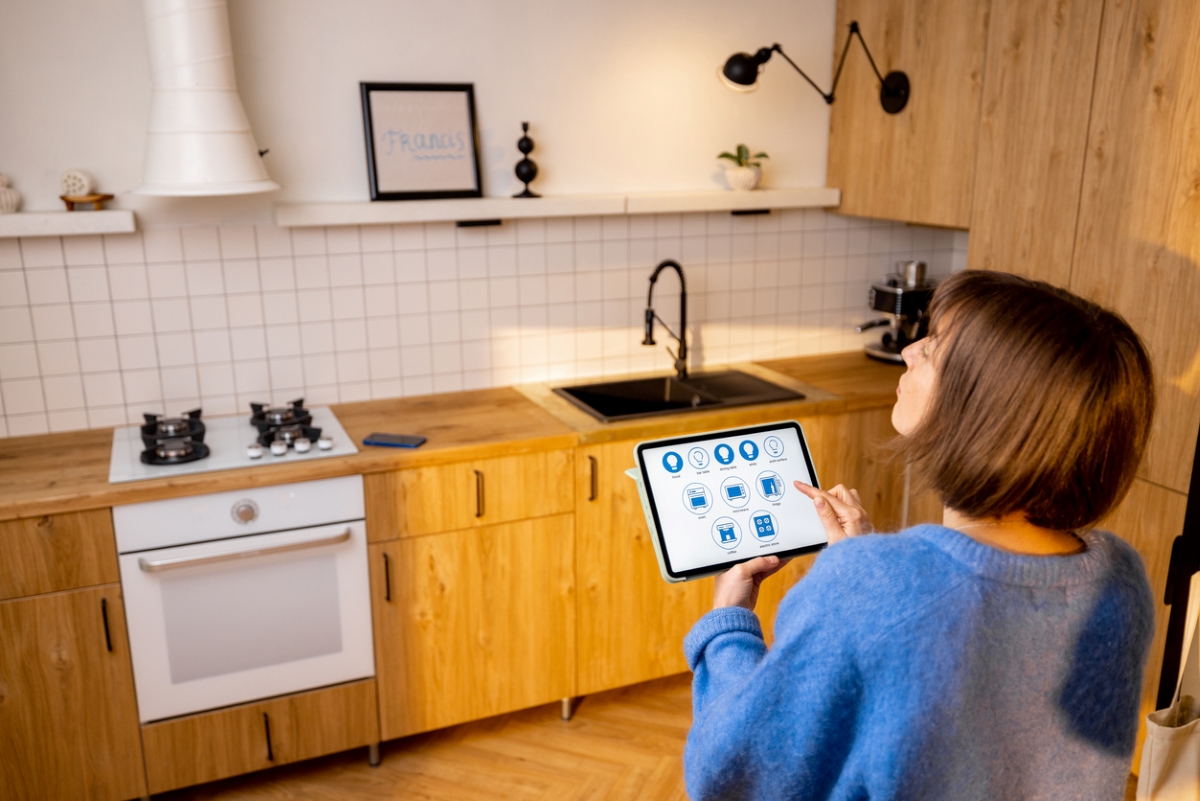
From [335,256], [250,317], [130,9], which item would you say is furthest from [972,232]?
[130,9]

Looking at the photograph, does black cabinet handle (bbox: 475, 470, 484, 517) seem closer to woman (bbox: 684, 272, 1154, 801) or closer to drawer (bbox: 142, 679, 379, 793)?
drawer (bbox: 142, 679, 379, 793)

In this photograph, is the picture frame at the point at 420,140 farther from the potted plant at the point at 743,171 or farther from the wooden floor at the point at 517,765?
the wooden floor at the point at 517,765

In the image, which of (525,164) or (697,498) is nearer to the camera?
(697,498)

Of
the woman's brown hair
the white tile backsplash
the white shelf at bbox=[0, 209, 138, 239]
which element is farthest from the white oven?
the woman's brown hair

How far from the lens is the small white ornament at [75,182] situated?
250 cm

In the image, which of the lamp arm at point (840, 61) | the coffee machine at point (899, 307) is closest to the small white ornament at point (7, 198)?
the lamp arm at point (840, 61)

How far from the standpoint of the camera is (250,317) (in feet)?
9.16

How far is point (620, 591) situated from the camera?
285 cm

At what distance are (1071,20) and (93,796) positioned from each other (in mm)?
3022

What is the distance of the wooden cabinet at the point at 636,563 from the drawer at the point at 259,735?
25.0 inches

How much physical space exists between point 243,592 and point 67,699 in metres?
0.45

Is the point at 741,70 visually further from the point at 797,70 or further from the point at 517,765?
the point at 517,765

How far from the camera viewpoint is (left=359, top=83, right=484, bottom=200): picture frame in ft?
9.16

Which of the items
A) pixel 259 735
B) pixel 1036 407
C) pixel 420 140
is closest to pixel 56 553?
pixel 259 735
